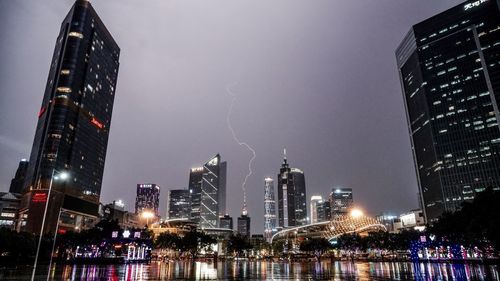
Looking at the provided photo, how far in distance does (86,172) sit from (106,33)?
8129 cm

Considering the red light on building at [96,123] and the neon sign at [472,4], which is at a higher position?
the neon sign at [472,4]

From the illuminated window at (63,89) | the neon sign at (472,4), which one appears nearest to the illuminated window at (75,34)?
the illuminated window at (63,89)

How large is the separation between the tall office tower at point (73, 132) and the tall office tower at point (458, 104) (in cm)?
17833

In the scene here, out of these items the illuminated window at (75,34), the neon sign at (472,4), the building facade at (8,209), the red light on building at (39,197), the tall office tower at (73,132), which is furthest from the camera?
the neon sign at (472,4)

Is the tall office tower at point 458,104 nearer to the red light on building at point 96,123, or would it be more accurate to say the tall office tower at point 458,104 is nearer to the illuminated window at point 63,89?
the red light on building at point 96,123

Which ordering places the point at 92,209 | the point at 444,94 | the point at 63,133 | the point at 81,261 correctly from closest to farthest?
1. the point at 81,261
2. the point at 63,133
3. the point at 92,209
4. the point at 444,94

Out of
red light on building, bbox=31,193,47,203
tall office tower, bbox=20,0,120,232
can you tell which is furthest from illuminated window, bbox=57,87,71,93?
red light on building, bbox=31,193,47,203

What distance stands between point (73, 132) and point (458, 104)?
193109mm

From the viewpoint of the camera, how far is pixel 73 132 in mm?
156500

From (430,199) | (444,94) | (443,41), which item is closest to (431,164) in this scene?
(430,199)

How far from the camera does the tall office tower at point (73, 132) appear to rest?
14162 cm

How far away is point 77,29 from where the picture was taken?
164875 mm

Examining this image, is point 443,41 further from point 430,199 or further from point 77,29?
point 77,29

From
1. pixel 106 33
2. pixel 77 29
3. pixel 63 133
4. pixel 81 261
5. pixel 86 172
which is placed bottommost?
pixel 81 261
